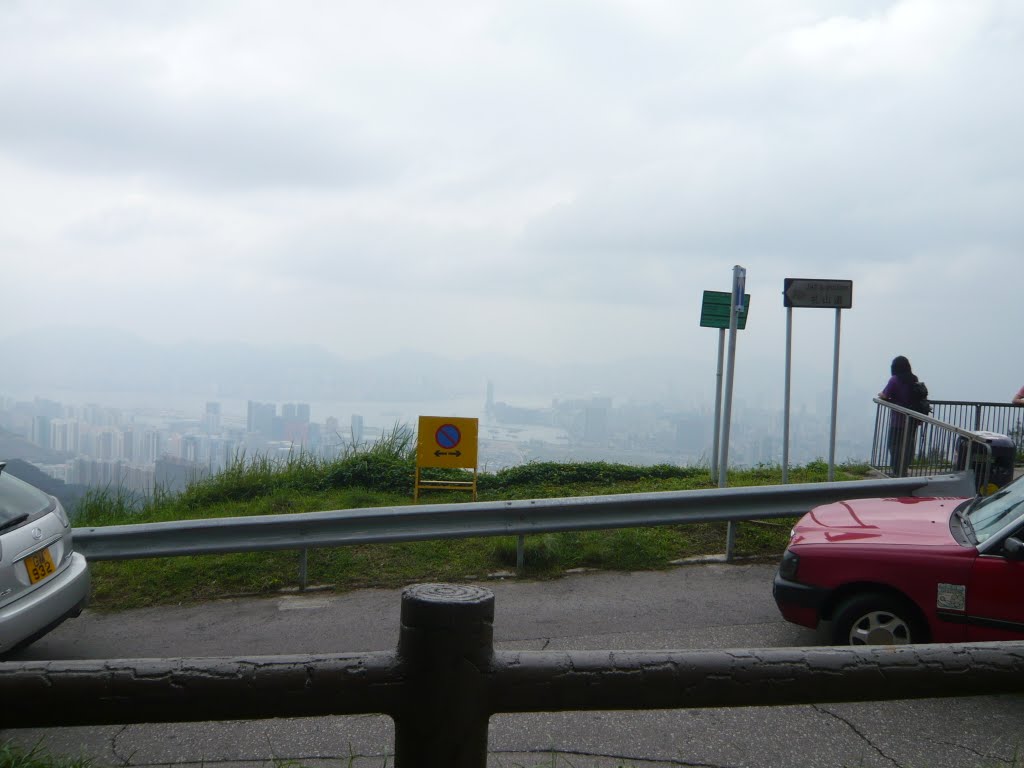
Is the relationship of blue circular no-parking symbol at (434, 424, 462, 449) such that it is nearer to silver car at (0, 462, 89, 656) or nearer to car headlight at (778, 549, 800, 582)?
silver car at (0, 462, 89, 656)

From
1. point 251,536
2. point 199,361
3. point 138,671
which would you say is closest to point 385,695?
point 138,671

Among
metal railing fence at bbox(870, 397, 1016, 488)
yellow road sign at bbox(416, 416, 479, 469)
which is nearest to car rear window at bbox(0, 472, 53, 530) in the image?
yellow road sign at bbox(416, 416, 479, 469)

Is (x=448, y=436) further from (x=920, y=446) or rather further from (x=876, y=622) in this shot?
(x=920, y=446)

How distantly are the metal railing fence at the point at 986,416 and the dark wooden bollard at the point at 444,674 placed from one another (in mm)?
15712

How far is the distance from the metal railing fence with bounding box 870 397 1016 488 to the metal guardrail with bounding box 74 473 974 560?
2.19m

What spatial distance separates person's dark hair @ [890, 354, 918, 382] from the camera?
42.6ft

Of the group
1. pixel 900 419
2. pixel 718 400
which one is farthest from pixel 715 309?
pixel 900 419

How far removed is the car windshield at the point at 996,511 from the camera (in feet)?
19.0

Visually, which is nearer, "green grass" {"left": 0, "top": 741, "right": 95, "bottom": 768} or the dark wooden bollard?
the dark wooden bollard

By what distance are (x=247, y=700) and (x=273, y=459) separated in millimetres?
10510

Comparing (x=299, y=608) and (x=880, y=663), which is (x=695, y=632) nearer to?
(x=299, y=608)

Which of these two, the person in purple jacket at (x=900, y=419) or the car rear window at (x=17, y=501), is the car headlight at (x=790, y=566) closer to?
the car rear window at (x=17, y=501)

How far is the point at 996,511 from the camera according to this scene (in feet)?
19.9

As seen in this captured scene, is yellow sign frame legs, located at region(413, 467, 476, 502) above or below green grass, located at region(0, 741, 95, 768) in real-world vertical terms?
above
